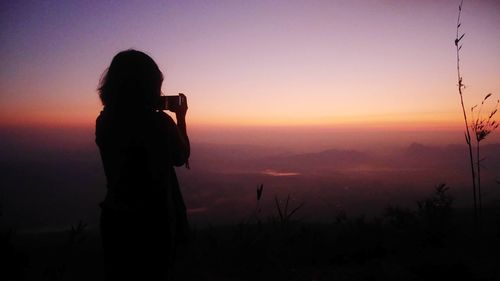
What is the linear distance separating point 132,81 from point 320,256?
487 centimetres

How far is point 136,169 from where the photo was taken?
89.9 inches

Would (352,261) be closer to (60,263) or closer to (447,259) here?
(447,259)

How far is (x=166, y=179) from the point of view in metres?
2.36

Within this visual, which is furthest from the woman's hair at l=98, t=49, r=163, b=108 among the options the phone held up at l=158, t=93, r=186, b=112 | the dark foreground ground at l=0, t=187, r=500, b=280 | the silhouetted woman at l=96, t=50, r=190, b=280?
the dark foreground ground at l=0, t=187, r=500, b=280

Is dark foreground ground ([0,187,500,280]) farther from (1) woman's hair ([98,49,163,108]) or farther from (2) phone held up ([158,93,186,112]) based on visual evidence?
(1) woman's hair ([98,49,163,108])

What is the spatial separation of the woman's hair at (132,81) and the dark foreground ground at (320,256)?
1.80 m

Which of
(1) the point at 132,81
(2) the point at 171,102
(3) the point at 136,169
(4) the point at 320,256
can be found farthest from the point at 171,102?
(4) the point at 320,256

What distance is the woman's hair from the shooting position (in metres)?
2.39

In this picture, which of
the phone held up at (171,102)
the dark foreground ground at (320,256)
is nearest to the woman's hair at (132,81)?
the phone held up at (171,102)

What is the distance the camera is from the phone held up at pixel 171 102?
107 inches

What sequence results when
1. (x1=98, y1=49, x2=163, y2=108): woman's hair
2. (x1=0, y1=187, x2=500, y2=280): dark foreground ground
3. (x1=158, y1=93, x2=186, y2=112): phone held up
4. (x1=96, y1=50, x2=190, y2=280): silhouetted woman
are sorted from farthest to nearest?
(x1=0, y1=187, x2=500, y2=280): dark foreground ground, (x1=158, y1=93, x2=186, y2=112): phone held up, (x1=98, y1=49, x2=163, y2=108): woman's hair, (x1=96, y1=50, x2=190, y2=280): silhouetted woman

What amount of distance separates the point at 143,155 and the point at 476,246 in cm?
583

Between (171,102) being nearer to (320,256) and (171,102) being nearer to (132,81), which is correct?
(132,81)

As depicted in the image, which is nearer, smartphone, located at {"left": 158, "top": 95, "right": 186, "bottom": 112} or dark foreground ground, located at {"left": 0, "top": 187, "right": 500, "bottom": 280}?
smartphone, located at {"left": 158, "top": 95, "right": 186, "bottom": 112}
